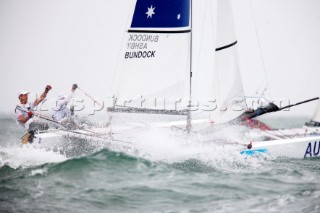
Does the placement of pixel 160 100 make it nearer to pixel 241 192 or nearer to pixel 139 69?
pixel 139 69

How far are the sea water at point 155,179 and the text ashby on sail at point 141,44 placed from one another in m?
2.11

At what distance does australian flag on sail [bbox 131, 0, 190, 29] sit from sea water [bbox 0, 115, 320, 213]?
9.75ft

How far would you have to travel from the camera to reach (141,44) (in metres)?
11.9

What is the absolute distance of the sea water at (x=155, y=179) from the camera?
23.8ft

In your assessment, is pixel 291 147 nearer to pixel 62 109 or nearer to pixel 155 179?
pixel 155 179

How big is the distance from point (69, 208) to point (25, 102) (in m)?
4.87

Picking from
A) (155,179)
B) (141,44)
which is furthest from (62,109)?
(155,179)

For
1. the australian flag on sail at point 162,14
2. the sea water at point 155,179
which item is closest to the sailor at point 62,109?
the sea water at point 155,179

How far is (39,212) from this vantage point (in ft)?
22.4

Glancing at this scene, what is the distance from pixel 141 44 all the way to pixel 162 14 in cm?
100

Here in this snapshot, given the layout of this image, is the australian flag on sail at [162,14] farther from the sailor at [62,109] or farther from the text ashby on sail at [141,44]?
the sailor at [62,109]

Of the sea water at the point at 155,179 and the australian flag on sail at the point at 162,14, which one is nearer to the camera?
the sea water at the point at 155,179

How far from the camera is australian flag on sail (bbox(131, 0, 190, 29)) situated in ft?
38.5

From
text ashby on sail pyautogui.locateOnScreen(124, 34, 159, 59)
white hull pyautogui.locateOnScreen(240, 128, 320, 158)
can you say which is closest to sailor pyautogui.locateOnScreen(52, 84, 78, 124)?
text ashby on sail pyautogui.locateOnScreen(124, 34, 159, 59)
